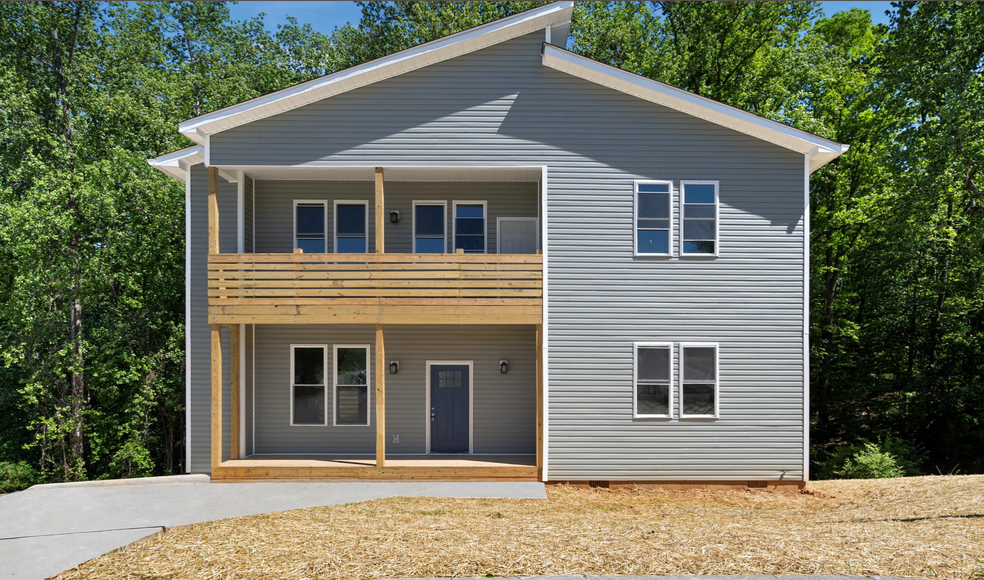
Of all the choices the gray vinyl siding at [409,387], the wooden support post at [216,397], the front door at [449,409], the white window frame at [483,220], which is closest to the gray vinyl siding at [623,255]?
the gray vinyl siding at [409,387]

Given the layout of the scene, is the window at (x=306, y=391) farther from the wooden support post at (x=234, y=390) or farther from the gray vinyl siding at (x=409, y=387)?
the wooden support post at (x=234, y=390)

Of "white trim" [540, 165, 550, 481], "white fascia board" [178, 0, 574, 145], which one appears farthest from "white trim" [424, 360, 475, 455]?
"white fascia board" [178, 0, 574, 145]

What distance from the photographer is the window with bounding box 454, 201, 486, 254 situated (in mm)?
12562

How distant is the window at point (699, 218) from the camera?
11109 millimetres

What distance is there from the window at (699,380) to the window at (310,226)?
751 centimetres

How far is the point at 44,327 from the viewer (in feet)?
51.0

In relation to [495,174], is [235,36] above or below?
above

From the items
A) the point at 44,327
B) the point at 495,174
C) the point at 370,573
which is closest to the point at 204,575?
the point at 370,573

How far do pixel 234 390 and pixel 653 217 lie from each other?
337 inches

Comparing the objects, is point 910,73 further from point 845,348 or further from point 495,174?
point 495,174

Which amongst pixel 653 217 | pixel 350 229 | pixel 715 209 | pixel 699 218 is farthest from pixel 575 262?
pixel 350 229

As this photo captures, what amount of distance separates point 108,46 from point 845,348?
2587cm

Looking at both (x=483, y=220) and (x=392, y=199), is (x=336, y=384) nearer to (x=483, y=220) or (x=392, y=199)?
(x=392, y=199)

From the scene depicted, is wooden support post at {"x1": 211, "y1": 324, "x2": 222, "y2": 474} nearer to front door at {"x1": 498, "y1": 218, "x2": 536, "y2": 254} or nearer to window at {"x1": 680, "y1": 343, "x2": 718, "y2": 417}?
front door at {"x1": 498, "y1": 218, "x2": 536, "y2": 254}
